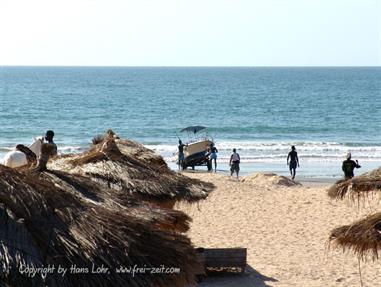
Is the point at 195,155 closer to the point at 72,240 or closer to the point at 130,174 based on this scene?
the point at 130,174

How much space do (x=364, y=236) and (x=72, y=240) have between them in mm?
2608

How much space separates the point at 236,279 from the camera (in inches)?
433

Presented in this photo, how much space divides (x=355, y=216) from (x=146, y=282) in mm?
11788

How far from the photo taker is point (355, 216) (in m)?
16.1

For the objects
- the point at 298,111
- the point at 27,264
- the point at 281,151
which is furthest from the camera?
the point at 298,111

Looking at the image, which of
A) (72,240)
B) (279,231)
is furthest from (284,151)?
(72,240)

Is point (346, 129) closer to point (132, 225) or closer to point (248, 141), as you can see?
point (248, 141)

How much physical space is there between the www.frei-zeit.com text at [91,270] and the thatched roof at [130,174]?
12.9ft

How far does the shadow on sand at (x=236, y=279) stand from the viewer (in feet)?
35.3

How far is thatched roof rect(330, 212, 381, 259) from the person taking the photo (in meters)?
6.21

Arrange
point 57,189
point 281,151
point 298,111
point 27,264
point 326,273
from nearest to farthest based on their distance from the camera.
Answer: point 27,264
point 57,189
point 326,273
point 281,151
point 298,111

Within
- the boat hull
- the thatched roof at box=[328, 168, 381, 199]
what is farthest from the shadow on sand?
the boat hull

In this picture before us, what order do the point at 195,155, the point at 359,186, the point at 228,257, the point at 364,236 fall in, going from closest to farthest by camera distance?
the point at 364,236 → the point at 359,186 → the point at 228,257 → the point at 195,155

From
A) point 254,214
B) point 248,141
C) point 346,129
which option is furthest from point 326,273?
point 346,129
